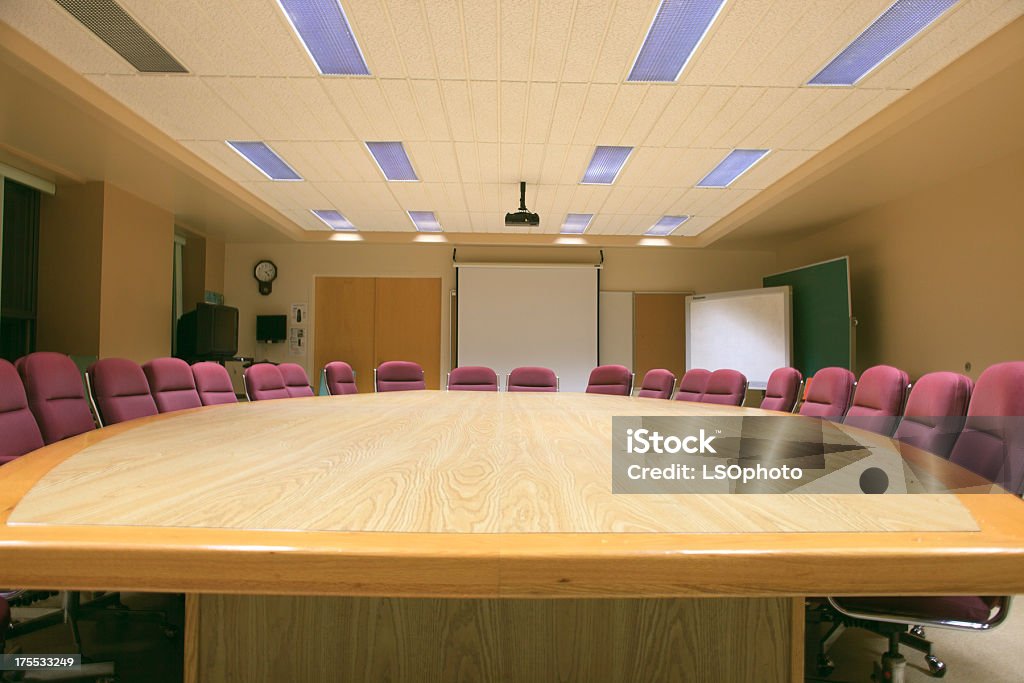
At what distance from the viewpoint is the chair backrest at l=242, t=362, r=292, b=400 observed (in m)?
3.89

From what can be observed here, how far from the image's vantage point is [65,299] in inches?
241

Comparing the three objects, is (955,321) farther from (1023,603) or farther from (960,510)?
(960,510)

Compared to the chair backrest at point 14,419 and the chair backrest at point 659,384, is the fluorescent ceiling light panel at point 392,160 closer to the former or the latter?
the chair backrest at point 659,384

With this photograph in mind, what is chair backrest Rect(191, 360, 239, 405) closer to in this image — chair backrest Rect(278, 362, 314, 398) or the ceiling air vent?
chair backrest Rect(278, 362, 314, 398)

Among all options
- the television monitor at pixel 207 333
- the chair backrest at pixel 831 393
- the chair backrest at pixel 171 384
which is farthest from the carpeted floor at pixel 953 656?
the television monitor at pixel 207 333

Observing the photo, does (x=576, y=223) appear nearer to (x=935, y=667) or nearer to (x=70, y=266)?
(x=70, y=266)

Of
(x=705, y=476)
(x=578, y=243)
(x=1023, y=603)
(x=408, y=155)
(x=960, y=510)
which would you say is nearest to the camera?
(x=960, y=510)

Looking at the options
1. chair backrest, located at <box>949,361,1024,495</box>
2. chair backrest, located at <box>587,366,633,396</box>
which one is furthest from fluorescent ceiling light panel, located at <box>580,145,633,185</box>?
chair backrest, located at <box>949,361,1024,495</box>

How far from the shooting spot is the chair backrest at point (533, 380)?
17.4 feet

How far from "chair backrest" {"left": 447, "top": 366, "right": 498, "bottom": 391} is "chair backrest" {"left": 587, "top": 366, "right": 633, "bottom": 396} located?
920 millimetres

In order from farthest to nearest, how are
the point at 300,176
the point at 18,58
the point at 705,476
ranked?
the point at 300,176 → the point at 18,58 → the point at 705,476

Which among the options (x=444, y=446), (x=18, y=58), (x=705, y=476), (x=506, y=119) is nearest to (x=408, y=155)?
(x=506, y=119)

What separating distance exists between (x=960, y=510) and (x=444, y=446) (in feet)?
3.43

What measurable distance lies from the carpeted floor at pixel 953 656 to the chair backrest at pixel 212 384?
3337 millimetres
